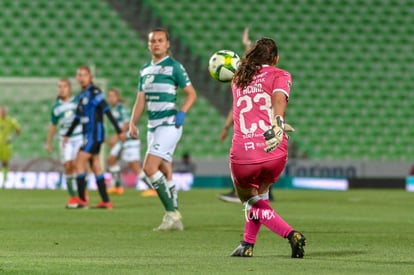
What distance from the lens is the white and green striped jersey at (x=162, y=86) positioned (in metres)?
12.7

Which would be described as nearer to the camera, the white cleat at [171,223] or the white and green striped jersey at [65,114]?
the white cleat at [171,223]

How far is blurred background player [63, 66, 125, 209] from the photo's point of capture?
54.4 feet

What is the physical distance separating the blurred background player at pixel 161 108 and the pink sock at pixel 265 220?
10.8ft

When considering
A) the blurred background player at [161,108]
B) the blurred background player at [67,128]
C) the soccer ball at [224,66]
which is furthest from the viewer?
the blurred background player at [67,128]

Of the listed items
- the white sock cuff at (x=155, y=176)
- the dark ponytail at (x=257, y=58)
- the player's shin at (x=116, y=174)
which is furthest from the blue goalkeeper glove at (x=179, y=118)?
the player's shin at (x=116, y=174)

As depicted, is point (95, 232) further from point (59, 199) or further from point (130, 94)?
point (130, 94)

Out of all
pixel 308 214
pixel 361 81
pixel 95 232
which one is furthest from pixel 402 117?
pixel 95 232

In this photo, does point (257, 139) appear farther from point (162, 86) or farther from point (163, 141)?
point (162, 86)

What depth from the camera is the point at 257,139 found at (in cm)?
890

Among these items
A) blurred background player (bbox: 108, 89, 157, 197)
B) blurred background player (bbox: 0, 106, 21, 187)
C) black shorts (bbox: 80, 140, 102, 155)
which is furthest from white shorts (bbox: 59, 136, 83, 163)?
blurred background player (bbox: 0, 106, 21, 187)

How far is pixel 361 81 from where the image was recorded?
31.1 meters

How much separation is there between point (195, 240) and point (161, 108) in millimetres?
2345

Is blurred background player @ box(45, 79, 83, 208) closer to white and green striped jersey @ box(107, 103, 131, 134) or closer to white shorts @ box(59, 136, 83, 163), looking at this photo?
white shorts @ box(59, 136, 83, 163)

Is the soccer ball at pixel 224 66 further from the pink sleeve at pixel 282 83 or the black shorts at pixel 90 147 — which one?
the black shorts at pixel 90 147
